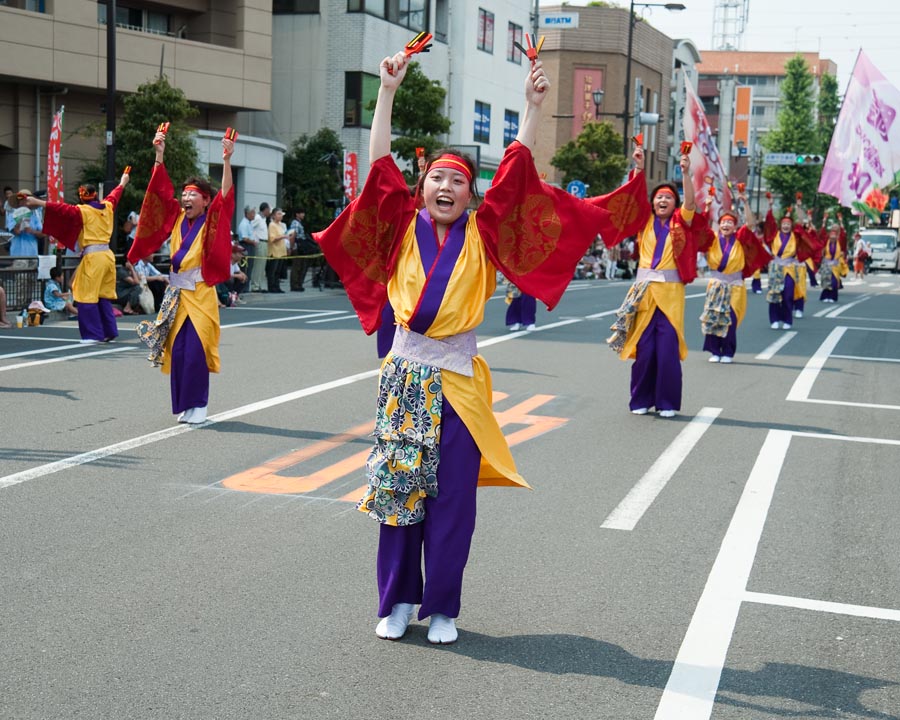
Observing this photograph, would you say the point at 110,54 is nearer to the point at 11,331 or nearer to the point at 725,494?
the point at 11,331

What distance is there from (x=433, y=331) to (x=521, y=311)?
13.5 meters

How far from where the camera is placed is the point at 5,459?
25.6 ft

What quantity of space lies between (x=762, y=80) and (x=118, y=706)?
11241cm

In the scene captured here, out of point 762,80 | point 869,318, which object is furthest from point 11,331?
point 762,80

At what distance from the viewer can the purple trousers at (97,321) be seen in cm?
1512

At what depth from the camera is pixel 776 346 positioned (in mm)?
17516

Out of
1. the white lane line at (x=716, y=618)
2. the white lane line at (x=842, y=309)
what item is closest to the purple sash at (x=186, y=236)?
the white lane line at (x=716, y=618)

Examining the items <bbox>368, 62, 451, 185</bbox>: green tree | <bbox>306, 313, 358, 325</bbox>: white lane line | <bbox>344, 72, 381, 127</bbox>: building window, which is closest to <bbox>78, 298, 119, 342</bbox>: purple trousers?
<bbox>306, 313, 358, 325</bbox>: white lane line

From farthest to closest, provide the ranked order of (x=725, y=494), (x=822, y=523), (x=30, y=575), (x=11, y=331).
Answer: (x=11, y=331) < (x=725, y=494) < (x=822, y=523) < (x=30, y=575)

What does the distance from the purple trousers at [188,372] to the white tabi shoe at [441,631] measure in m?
4.96

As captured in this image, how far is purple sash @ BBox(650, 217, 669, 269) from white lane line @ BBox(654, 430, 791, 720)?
10.5 ft

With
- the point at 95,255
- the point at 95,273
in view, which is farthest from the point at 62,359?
the point at 95,255

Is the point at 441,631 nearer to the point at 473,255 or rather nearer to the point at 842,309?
the point at 473,255

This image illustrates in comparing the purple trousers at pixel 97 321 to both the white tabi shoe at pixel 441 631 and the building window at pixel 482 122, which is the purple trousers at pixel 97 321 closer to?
the white tabi shoe at pixel 441 631
